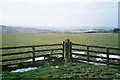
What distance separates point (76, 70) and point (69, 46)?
11.6ft

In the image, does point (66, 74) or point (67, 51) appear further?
point (67, 51)

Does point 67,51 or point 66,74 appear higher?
point 67,51

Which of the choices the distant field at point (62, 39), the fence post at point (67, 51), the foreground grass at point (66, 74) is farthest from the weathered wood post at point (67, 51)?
the distant field at point (62, 39)

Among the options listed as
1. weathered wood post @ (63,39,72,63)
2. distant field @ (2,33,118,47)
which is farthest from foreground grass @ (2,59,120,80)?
distant field @ (2,33,118,47)

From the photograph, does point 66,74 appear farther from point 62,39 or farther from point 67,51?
point 62,39

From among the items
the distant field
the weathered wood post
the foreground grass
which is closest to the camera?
the foreground grass

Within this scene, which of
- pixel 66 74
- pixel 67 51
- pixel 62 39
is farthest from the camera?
pixel 62 39

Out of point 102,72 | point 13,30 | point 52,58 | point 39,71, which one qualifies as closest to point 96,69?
point 102,72

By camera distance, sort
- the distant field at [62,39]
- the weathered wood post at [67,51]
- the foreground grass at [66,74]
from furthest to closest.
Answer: the distant field at [62,39] → the weathered wood post at [67,51] → the foreground grass at [66,74]

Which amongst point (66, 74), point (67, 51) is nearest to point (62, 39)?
point (67, 51)

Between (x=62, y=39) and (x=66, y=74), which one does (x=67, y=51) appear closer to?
(x=66, y=74)

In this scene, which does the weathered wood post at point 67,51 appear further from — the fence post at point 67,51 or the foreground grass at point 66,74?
the foreground grass at point 66,74

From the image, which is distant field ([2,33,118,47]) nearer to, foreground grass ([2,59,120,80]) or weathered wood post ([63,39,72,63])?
weathered wood post ([63,39,72,63])

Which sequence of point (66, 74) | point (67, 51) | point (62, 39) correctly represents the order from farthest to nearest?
point (62, 39)
point (67, 51)
point (66, 74)
